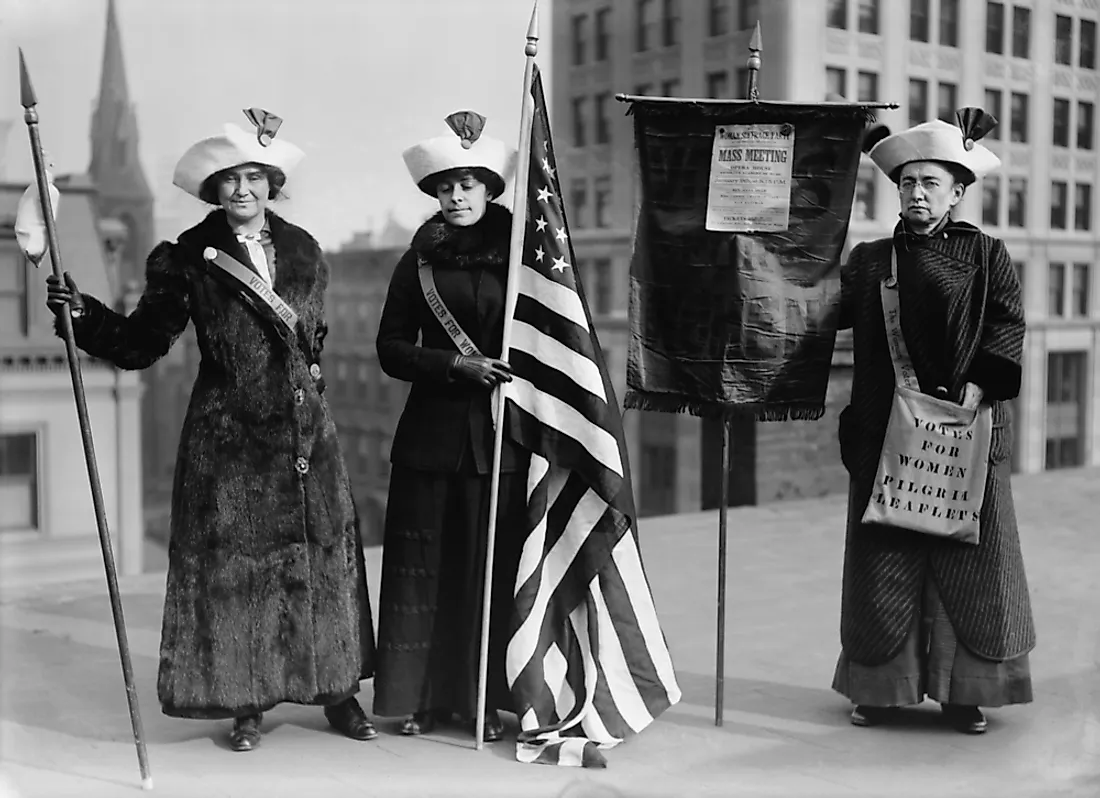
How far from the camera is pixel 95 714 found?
4.48m

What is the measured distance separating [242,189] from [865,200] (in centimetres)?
975

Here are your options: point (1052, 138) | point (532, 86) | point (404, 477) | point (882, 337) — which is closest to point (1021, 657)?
point (882, 337)

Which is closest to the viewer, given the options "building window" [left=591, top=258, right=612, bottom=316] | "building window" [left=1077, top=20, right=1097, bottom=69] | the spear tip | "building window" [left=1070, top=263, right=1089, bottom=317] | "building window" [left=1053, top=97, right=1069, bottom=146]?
the spear tip

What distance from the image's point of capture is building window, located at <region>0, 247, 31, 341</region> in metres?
9.59

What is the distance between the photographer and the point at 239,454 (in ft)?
12.7

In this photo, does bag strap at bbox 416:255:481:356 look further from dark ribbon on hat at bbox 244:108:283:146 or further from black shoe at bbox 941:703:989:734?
black shoe at bbox 941:703:989:734

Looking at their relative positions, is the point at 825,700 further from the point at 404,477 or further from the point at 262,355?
the point at 262,355

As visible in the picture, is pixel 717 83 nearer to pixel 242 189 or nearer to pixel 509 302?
pixel 509 302

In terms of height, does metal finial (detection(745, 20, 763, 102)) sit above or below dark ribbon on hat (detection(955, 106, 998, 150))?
above

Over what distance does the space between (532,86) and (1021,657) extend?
2426mm

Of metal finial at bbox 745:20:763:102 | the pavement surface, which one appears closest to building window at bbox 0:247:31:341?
the pavement surface

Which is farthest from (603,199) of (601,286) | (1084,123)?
(1084,123)

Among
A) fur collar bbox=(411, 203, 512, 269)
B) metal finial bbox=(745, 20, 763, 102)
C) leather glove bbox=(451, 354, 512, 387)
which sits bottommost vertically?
leather glove bbox=(451, 354, 512, 387)

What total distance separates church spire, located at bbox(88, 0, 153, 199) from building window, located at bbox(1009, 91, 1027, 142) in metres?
9.35
